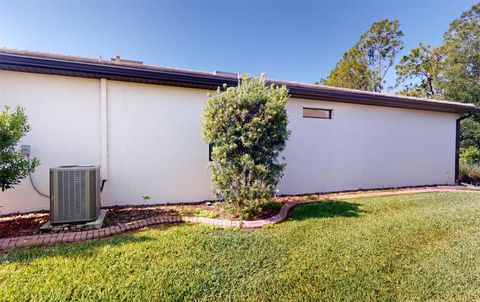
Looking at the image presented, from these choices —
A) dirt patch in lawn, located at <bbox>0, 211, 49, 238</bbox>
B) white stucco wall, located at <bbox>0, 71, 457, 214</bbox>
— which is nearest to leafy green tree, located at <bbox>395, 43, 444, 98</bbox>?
Result: white stucco wall, located at <bbox>0, 71, 457, 214</bbox>

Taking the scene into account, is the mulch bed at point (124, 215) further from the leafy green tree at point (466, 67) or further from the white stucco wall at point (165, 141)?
the leafy green tree at point (466, 67)

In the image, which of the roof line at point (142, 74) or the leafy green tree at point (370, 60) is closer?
the roof line at point (142, 74)

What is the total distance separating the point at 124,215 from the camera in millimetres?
4301

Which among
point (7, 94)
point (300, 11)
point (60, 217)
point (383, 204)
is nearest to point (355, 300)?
point (383, 204)

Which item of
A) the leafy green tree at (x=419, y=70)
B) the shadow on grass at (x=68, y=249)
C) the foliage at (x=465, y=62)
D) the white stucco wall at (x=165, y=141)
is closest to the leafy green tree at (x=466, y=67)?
the foliage at (x=465, y=62)

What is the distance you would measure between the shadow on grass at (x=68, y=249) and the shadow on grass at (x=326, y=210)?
119 inches

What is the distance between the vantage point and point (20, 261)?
8.48 feet

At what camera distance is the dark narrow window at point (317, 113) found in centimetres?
659

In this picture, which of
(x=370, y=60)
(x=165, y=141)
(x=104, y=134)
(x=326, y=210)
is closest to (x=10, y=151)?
(x=104, y=134)

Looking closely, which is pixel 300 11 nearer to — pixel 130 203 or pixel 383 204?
pixel 383 204

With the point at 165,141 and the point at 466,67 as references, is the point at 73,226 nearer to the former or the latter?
the point at 165,141

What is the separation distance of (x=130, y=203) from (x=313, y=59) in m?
14.8

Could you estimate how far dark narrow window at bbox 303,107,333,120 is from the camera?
659 cm

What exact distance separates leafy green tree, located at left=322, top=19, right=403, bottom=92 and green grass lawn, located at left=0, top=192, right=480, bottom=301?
67.7ft
